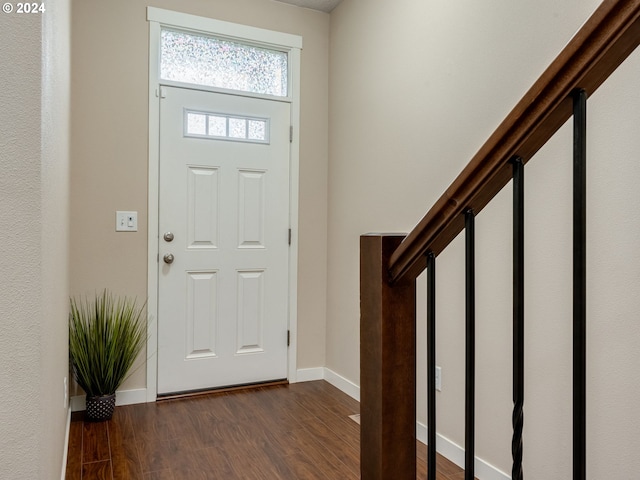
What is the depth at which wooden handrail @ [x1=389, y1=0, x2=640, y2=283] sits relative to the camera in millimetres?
626

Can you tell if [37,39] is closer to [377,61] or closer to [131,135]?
[131,135]

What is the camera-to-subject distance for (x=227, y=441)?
98.2 inches

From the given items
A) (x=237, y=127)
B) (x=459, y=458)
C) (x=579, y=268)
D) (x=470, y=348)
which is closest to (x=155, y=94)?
(x=237, y=127)

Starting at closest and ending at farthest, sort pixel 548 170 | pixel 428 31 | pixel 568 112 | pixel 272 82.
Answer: pixel 568 112
pixel 548 170
pixel 428 31
pixel 272 82

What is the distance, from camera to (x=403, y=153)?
2.75m

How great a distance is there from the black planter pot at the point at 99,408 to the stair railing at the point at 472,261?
2.13 metres

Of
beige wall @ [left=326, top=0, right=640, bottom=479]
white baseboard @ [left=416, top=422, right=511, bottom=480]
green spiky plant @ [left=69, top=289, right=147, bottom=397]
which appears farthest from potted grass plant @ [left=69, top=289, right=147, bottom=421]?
white baseboard @ [left=416, top=422, right=511, bottom=480]

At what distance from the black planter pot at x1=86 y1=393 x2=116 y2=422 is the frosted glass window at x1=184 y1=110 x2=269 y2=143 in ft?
5.37

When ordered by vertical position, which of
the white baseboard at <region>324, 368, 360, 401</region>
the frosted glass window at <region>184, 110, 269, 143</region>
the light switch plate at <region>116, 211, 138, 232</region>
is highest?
the frosted glass window at <region>184, 110, 269, 143</region>

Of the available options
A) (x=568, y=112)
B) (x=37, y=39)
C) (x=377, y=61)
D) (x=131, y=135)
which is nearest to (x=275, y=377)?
(x=131, y=135)

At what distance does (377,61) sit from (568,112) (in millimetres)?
2477

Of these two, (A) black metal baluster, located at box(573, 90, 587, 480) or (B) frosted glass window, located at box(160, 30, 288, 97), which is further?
(B) frosted glass window, located at box(160, 30, 288, 97)

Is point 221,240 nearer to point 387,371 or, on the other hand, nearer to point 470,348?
point 387,371

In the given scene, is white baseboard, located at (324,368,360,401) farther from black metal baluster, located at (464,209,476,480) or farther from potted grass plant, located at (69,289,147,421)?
black metal baluster, located at (464,209,476,480)
